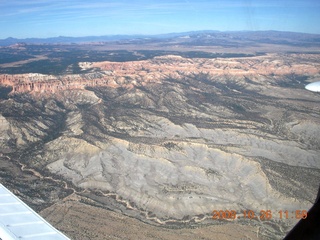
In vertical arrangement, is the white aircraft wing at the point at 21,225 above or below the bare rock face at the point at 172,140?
above

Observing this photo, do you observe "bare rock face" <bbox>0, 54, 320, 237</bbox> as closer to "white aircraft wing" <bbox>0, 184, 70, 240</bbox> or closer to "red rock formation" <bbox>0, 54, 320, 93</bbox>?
"red rock formation" <bbox>0, 54, 320, 93</bbox>

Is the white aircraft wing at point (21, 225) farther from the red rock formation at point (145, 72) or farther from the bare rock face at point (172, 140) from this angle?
the red rock formation at point (145, 72)

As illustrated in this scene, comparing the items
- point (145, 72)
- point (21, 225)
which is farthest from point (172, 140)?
point (145, 72)

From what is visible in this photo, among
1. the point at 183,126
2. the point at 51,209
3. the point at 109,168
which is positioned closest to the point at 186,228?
the point at 51,209

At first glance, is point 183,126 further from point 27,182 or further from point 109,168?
point 27,182

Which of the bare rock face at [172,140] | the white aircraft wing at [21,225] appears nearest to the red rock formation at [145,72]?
the bare rock face at [172,140]
